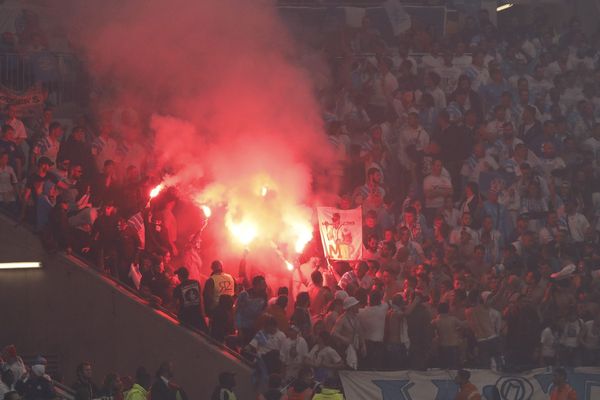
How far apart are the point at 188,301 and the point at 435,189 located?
15.1ft

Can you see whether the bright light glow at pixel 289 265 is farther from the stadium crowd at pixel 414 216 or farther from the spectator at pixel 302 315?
the spectator at pixel 302 315

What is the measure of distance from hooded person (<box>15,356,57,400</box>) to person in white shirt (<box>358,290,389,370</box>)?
3.61m

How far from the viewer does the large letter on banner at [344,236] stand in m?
16.6

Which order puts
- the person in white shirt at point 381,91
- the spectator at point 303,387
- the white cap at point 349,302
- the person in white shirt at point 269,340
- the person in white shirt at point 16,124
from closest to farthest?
1. the spectator at point 303,387
2. the person in white shirt at point 269,340
3. the white cap at point 349,302
4. the person in white shirt at point 16,124
5. the person in white shirt at point 381,91

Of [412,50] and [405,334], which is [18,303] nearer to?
[405,334]

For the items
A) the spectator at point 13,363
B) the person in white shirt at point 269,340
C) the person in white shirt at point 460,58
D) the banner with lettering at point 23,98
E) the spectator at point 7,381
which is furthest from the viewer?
the person in white shirt at point 460,58

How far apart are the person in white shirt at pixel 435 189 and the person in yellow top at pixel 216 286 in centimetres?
395

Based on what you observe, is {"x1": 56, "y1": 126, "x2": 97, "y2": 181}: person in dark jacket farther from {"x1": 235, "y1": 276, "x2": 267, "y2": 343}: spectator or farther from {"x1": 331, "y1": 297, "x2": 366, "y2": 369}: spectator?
{"x1": 331, "y1": 297, "x2": 366, "y2": 369}: spectator

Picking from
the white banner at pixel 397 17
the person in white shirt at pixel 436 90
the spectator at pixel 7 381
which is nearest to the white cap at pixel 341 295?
the spectator at pixel 7 381

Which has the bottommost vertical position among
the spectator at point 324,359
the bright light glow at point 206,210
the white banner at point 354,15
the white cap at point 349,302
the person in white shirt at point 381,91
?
the spectator at point 324,359

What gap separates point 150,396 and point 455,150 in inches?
274

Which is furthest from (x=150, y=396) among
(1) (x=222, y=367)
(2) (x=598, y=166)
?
(2) (x=598, y=166)

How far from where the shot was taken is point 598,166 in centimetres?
1988

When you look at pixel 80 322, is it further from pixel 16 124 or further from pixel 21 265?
pixel 16 124
